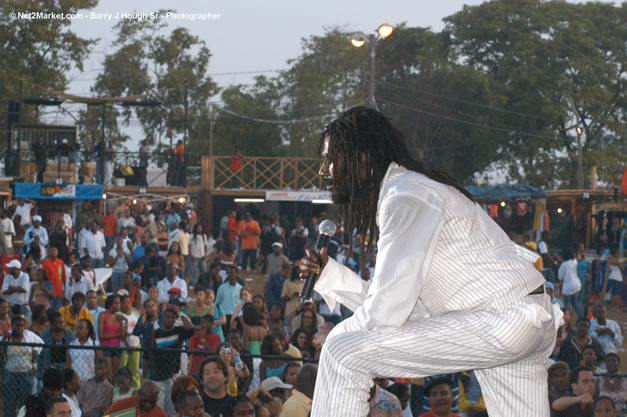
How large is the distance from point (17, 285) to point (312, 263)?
9185 millimetres

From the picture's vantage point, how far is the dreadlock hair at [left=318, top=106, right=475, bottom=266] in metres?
3.16

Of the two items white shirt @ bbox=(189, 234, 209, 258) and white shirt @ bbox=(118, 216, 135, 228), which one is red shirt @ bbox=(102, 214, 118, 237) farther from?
white shirt @ bbox=(189, 234, 209, 258)

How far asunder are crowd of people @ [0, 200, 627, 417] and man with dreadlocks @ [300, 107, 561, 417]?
0.25 meters

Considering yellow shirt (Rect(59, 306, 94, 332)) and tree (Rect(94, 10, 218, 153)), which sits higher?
tree (Rect(94, 10, 218, 153))

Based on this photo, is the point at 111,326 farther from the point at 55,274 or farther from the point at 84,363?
the point at 55,274

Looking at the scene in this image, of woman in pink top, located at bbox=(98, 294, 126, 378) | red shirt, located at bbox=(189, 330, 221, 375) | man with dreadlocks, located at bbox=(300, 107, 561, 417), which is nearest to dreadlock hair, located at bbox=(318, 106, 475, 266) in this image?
man with dreadlocks, located at bbox=(300, 107, 561, 417)

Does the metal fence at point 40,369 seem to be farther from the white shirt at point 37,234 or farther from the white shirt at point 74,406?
the white shirt at point 37,234

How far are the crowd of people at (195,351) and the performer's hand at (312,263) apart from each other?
0.44 ft

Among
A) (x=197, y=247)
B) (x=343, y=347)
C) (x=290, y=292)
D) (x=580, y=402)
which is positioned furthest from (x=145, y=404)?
(x=197, y=247)

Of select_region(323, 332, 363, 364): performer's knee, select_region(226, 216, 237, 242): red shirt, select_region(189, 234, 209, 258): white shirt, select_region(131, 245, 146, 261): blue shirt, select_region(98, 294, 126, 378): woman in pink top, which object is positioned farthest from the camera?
select_region(226, 216, 237, 242): red shirt

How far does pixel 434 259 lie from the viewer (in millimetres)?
3014

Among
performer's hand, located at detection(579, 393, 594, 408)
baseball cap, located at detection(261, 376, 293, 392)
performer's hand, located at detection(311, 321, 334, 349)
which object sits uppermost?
performer's hand, located at detection(311, 321, 334, 349)

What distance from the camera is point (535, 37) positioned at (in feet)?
128

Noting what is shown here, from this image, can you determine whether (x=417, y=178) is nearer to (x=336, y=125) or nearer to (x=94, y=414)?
(x=336, y=125)
